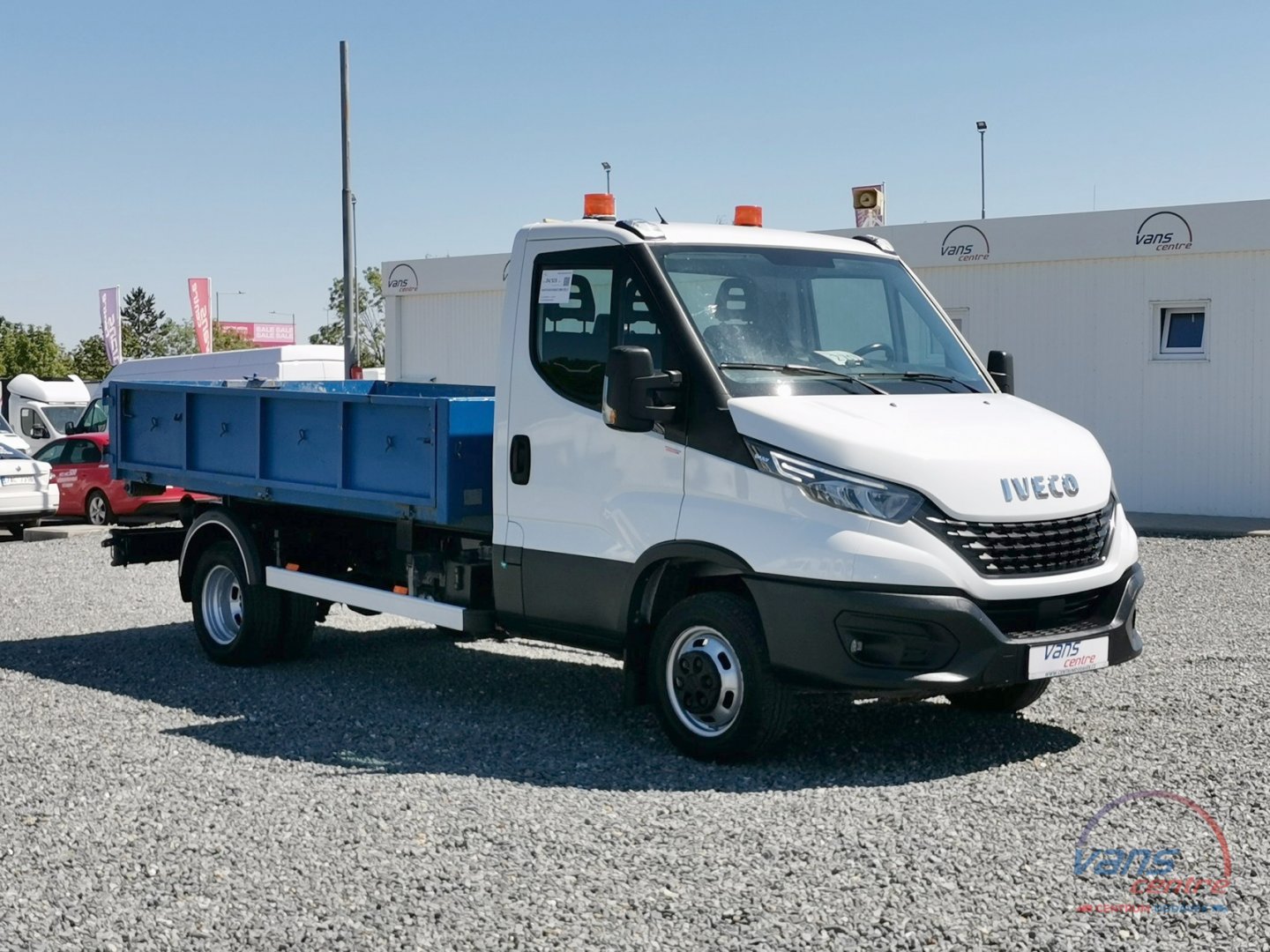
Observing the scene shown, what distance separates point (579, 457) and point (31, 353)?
8994 cm

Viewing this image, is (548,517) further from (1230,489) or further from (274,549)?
(1230,489)

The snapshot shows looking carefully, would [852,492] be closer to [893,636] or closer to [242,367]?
[893,636]

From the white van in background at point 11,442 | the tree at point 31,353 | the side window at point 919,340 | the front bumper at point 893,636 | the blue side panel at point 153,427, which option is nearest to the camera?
the front bumper at point 893,636

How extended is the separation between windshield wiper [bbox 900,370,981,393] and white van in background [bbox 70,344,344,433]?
52.8ft

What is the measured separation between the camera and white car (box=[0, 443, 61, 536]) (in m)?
20.5

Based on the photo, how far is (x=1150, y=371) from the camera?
69.8 feet

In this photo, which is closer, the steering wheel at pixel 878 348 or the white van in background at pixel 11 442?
the steering wheel at pixel 878 348

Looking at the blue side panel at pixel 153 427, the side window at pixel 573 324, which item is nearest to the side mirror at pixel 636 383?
the side window at pixel 573 324

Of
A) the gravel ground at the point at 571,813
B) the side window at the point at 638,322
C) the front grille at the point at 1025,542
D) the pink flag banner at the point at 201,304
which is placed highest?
the pink flag banner at the point at 201,304

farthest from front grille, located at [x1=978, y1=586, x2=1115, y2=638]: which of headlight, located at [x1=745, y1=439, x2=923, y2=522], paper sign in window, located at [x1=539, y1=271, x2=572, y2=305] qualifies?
paper sign in window, located at [x1=539, y1=271, x2=572, y2=305]

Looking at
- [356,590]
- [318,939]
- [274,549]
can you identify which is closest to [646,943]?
[318,939]

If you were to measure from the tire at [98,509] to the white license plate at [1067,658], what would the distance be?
60.9 ft

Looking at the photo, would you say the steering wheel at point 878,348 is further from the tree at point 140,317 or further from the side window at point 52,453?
the tree at point 140,317

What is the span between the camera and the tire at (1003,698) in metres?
8.01
